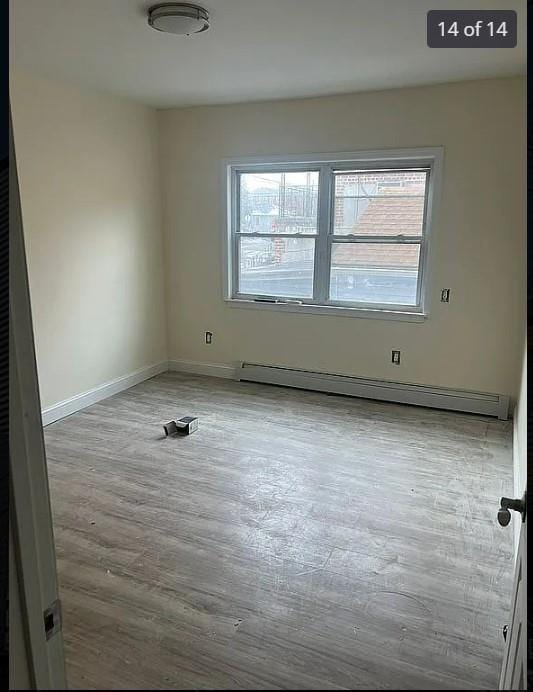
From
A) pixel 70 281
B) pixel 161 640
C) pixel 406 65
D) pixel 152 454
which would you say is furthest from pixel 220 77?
pixel 161 640

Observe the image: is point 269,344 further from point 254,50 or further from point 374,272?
point 254,50

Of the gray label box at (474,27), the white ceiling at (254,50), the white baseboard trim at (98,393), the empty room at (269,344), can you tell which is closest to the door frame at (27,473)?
the empty room at (269,344)

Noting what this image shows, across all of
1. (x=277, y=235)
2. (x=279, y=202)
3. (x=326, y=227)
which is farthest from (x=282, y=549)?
(x=279, y=202)

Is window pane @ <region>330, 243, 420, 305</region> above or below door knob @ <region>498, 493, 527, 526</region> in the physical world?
above

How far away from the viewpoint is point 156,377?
16.4 feet

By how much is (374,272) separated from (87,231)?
226 centimetres

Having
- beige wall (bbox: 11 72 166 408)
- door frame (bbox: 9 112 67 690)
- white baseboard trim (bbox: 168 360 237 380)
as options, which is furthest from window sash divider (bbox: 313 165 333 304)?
door frame (bbox: 9 112 67 690)

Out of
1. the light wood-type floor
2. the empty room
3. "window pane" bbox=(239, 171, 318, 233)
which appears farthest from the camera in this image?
"window pane" bbox=(239, 171, 318, 233)

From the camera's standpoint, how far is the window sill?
423cm

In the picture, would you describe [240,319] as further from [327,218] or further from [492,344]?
[492,344]

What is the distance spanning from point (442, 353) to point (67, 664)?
363 cm

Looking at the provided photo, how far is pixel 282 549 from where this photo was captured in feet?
7.83

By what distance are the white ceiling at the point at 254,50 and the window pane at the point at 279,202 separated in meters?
0.67

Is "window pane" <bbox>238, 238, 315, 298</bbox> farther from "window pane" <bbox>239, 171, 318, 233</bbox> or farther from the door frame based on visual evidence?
the door frame
